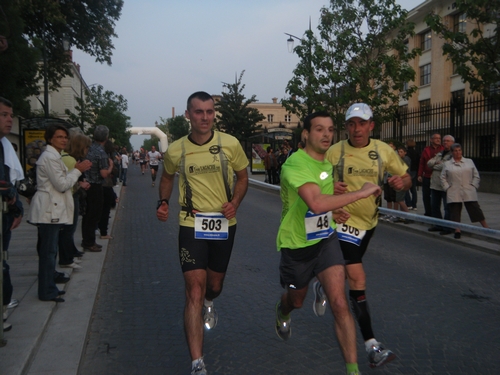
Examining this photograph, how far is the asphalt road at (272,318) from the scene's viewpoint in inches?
161

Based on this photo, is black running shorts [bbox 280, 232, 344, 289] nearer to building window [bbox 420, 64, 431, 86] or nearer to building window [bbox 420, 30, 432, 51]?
building window [bbox 420, 64, 431, 86]

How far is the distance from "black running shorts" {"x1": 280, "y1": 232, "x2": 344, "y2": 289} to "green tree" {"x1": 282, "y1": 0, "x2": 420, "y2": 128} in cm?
1714

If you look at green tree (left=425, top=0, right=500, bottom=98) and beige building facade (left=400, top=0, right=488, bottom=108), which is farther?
beige building facade (left=400, top=0, right=488, bottom=108)

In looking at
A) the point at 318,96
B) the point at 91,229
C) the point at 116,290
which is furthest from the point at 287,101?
the point at 116,290

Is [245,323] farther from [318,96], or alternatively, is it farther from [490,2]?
[318,96]

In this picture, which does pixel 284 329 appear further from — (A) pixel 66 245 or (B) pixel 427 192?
(B) pixel 427 192

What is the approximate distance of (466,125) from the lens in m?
18.9

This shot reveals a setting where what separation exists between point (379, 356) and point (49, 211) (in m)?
3.52

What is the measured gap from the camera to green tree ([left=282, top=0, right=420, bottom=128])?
68.2ft

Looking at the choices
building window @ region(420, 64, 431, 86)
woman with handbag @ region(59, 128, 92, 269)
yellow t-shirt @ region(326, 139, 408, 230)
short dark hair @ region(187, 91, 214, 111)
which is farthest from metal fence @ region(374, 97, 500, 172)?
building window @ region(420, 64, 431, 86)

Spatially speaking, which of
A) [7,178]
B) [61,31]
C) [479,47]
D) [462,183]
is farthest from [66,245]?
[61,31]

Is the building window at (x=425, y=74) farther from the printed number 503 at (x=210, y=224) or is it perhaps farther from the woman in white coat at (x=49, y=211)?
the printed number 503 at (x=210, y=224)

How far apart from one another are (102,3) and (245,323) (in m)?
18.7

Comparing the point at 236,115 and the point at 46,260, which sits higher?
the point at 236,115
